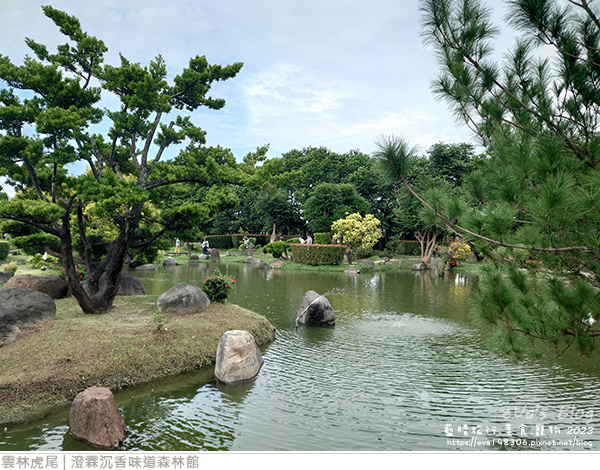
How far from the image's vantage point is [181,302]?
9.58 meters

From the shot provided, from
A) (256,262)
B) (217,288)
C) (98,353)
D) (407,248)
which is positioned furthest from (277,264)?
(98,353)

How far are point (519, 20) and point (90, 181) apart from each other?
8.17 meters

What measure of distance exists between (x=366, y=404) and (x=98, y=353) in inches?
180

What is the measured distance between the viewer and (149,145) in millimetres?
10734

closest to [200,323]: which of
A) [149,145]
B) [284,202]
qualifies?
[149,145]

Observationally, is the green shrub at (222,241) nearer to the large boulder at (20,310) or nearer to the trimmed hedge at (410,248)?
the trimmed hedge at (410,248)

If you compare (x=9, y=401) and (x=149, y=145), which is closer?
(x=9, y=401)

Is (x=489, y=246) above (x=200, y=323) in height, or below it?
above

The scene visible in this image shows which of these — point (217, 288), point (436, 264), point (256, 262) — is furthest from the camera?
point (256, 262)

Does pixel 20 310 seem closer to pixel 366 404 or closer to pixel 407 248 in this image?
pixel 366 404

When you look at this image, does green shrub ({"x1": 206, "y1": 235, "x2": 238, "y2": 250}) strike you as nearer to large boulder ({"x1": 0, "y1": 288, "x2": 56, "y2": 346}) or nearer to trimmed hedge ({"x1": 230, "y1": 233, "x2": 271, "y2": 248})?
trimmed hedge ({"x1": 230, "y1": 233, "x2": 271, "y2": 248})

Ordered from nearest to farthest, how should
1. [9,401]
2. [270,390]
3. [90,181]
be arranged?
1. [9,401]
2. [270,390]
3. [90,181]

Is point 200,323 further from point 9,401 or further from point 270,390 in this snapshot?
point 9,401

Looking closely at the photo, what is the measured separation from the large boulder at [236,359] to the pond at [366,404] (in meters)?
0.20
